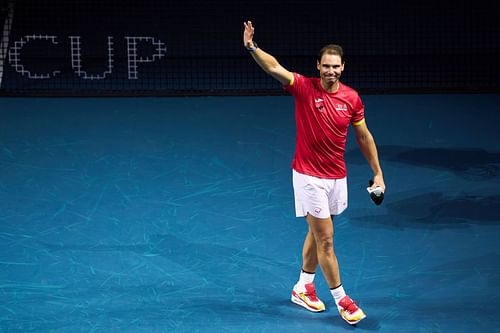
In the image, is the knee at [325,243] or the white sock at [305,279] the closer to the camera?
the knee at [325,243]

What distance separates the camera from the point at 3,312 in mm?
7422

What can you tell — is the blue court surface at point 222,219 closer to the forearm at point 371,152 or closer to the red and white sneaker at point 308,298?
the red and white sneaker at point 308,298

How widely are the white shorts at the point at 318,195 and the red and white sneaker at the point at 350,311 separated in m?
0.66

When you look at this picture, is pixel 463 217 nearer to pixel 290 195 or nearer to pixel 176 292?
pixel 290 195

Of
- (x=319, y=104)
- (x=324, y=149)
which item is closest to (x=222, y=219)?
(x=324, y=149)

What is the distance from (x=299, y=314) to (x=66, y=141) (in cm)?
475

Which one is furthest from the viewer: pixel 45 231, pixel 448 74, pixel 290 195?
pixel 448 74

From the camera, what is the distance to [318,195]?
23.7 ft

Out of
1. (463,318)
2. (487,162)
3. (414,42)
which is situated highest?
(414,42)

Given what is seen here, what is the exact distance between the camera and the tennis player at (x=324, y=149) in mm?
7180

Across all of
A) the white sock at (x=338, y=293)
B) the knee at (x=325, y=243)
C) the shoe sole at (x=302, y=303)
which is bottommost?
the shoe sole at (x=302, y=303)

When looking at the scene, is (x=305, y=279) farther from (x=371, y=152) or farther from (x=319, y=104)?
(x=319, y=104)

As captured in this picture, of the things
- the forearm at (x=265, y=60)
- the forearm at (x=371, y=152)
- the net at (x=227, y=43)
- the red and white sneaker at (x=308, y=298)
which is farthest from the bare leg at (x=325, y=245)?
the net at (x=227, y=43)

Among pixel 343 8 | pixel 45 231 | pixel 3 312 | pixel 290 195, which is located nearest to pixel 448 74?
pixel 343 8
